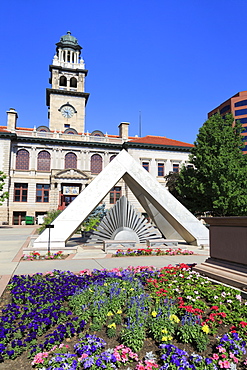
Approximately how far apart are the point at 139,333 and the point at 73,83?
55.5 m

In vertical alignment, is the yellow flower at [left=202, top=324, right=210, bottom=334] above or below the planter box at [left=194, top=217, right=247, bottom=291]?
below

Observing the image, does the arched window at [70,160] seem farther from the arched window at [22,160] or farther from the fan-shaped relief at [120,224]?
the fan-shaped relief at [120,224]

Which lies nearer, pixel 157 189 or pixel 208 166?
pixel 157 189

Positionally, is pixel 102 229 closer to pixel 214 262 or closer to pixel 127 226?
pixel 127 226

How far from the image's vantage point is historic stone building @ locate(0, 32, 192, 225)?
41.1 metres

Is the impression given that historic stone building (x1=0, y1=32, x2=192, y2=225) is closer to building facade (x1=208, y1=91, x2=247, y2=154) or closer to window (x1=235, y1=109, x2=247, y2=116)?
building facade (x1=208, y1=91, x2=247, y2=154)

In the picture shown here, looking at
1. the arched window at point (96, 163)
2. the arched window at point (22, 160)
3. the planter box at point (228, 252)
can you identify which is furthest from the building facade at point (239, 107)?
the planter box at point (228, 252)

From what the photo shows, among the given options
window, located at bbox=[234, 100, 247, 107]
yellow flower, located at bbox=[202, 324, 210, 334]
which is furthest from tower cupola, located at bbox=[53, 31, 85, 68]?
yellow flower, located at bbox=[202, 324, 210, 334]

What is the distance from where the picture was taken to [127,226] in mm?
13727

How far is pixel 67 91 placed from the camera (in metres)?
50.2

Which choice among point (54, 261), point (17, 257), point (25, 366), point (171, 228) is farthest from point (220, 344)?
point (171, 228)

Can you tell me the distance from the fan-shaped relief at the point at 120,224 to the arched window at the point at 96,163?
3158 cm

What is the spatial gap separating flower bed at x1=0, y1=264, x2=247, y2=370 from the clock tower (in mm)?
47434

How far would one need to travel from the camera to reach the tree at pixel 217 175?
22.9 metres
